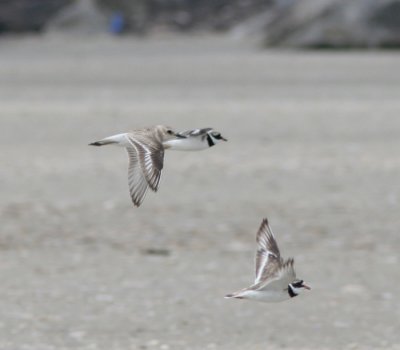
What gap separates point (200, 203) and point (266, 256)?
10.7 meters

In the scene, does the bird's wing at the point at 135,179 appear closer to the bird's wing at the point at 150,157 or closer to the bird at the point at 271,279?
the bird's wing at the point at 150,157

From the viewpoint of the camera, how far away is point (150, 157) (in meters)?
3.36

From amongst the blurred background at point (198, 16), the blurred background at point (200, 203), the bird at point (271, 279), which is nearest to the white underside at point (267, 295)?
the bird at point (271, 279)

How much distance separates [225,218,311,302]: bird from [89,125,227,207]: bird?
0.32 metres

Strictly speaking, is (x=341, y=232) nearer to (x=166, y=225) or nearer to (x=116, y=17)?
(x=166, y=225)

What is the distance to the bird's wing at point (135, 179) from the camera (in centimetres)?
328

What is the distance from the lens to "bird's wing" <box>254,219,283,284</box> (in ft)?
11.4

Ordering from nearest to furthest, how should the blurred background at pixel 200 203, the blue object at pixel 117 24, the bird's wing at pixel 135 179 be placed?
the bird's wing at pixel 135 179 → the blurred background at pixel 200 203 → the blue object at pixel 117 24

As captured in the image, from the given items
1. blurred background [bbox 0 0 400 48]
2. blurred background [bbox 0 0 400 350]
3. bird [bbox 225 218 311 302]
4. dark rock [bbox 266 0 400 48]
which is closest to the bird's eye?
bird [bbox 225 218 311 302]

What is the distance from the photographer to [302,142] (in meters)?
19.1

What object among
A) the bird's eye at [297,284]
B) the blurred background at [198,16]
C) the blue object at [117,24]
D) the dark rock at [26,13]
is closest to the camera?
the bird's eye at [297,284]

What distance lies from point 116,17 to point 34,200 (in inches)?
1188

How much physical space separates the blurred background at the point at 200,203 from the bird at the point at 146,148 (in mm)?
5146

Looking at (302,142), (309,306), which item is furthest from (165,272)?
(302,142)
